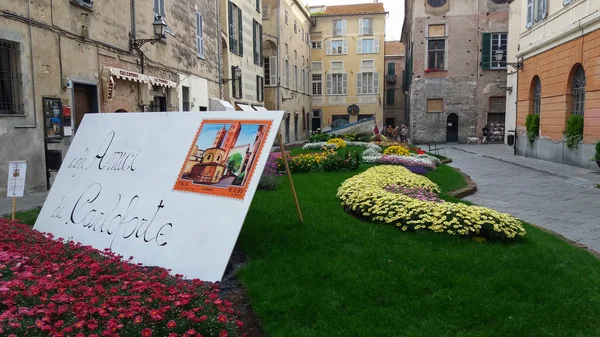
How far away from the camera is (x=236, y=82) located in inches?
965

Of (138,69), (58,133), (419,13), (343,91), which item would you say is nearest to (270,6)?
(419,13)

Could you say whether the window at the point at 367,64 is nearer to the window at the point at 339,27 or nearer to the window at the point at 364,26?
the window at the point at 364,26

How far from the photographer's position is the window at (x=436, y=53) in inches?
1254

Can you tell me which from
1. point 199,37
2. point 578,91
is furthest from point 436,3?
point 199,37

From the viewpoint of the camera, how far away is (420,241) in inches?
197

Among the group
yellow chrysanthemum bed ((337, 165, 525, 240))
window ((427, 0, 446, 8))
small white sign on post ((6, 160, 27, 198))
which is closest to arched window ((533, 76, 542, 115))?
yellow chrysanthemum bed ((337, 165, 525, 240))

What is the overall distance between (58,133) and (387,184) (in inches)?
298

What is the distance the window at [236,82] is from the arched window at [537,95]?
13.8 meters

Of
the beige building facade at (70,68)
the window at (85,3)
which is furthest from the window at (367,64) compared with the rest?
the window at (85,3)

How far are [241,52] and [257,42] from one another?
395 cm

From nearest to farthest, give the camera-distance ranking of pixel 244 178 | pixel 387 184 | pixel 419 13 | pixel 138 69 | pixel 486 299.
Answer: pixel 486 299 → pixel 244 178 → pixel 387 184 → pixel 138 69 → pixel 419 13

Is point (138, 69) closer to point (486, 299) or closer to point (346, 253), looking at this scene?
point (346, 253)

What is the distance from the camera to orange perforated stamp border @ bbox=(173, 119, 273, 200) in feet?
14.8

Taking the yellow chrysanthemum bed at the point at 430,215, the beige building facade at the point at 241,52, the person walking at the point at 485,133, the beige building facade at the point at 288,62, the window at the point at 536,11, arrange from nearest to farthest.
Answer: the yellow chrysanthemum bed at the point at 430,215
the window at the point at 536,11
the beige building facade at the point at 241,52
the person walking at the point at 485,133
the beige building facade at the point at 288,62
